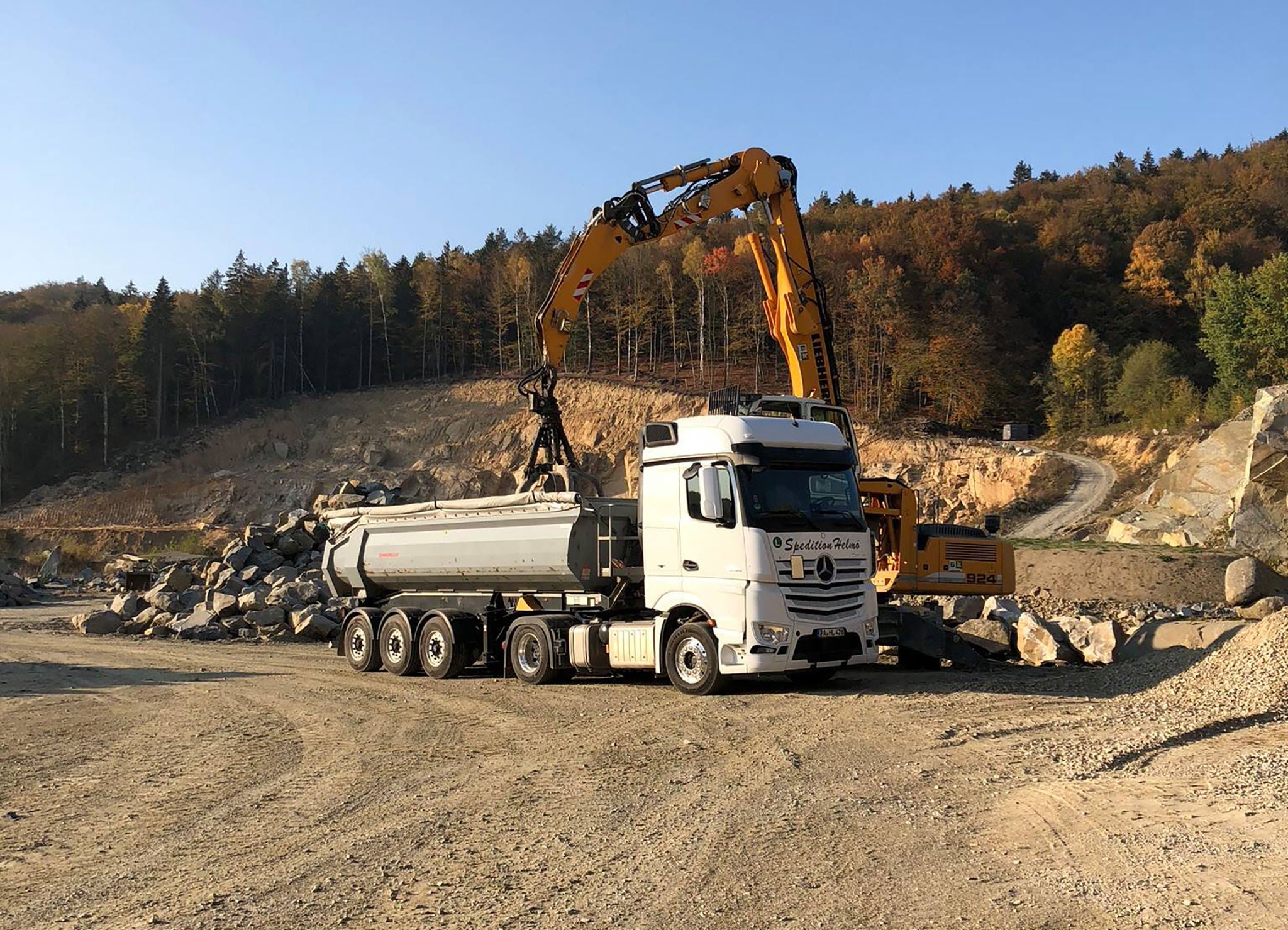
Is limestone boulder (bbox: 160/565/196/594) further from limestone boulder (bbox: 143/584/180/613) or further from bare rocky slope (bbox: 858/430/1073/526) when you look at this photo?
bare rocky slope (bbox: 858/430/1073/526)

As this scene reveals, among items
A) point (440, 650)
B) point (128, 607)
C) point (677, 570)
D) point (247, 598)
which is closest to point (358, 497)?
point (247, 598)

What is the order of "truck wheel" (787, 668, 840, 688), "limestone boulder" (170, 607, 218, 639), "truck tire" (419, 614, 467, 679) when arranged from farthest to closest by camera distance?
"limestone boulder" (170, 607, 218, 639), "truck tire" (419, 614, 467, 679), "truck wheel" (787, 668, 840, 688)

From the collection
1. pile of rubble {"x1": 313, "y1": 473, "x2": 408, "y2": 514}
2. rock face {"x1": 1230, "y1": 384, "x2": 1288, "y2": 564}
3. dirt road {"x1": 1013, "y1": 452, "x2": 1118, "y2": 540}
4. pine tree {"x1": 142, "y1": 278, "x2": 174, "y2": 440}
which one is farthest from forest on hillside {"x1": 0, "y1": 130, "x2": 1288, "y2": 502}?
pile of rubble {"x1": 313, "y1": 473, "x2": 408, "y2": 514}

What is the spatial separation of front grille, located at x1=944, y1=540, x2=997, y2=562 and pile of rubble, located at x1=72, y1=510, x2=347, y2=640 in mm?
13464

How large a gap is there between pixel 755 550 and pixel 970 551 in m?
5.74

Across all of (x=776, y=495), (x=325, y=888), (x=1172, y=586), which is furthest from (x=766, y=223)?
(x=325, y=888)

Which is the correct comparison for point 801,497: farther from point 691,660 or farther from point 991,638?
point 991,638

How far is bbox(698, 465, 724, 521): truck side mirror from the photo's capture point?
41.5 ft

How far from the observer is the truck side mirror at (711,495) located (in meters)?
12.6

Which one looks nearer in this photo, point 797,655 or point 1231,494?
point 797,655

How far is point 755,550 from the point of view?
487 inches

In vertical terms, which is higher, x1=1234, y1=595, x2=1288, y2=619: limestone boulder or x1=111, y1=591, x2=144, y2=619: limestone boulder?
x1=111, y1=591, x2=144, y2=619: limestone boulder

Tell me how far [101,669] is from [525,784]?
535 inches

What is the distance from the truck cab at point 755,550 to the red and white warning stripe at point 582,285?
5.68m
